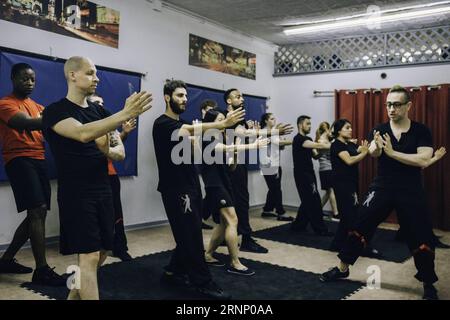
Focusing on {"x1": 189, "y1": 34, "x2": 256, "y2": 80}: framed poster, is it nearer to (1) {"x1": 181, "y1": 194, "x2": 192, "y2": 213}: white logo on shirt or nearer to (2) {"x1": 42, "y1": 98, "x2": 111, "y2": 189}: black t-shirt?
(1) {"x1": 181, "y1": 194, "x2": 192, "y2": 213}: white logo on shirt

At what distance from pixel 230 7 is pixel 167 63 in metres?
1.16

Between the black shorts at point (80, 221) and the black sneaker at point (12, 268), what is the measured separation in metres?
1.56

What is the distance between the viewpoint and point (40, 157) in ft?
11.6

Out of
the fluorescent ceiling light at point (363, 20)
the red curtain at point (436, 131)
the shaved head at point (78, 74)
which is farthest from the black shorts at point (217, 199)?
the red curtain at point (436, 131)

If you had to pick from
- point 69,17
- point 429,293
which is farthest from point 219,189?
point 69,17

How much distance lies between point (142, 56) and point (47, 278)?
3217mm

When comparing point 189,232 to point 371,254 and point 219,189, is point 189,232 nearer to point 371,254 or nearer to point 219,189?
point 219,189

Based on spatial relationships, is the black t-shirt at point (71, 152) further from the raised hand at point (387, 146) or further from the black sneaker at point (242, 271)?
the raised hand at point (387, 146)

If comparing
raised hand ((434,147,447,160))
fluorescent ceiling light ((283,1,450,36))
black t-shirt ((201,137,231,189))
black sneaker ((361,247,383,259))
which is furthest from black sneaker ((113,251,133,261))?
fluorescent ceiling light ((283,1,450,36))

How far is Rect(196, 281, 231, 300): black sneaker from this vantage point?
291cm

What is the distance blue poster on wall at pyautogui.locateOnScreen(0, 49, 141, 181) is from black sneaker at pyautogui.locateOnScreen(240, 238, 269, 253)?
1.80m

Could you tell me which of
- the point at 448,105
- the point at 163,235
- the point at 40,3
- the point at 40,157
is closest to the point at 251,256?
the point at 163,235

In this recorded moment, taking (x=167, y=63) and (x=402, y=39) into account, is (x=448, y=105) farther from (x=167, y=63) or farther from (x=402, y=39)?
(x=167, y=63)
